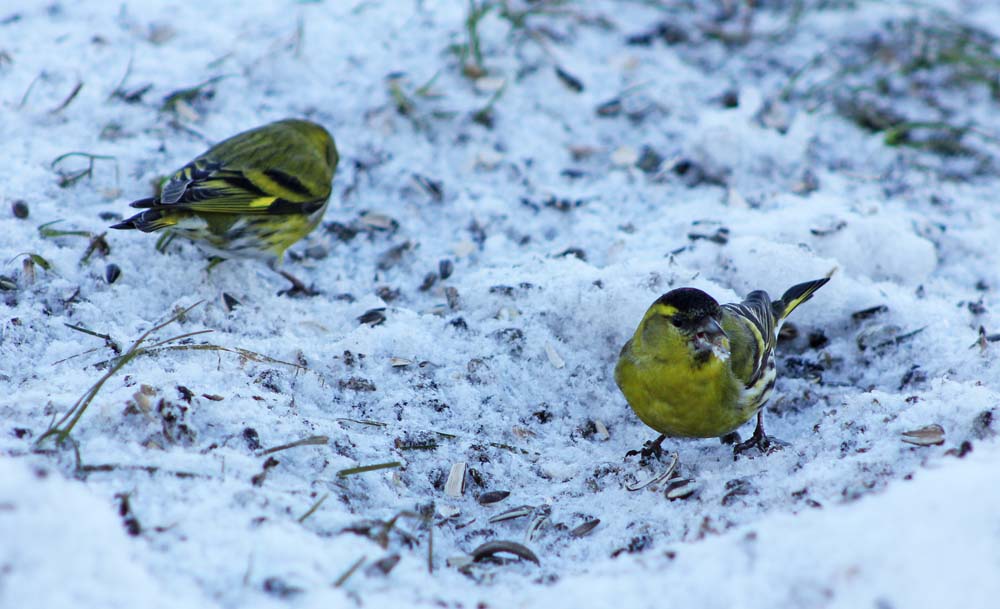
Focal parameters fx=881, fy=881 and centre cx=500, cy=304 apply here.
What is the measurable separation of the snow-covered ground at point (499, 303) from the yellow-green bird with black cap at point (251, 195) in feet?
0.72

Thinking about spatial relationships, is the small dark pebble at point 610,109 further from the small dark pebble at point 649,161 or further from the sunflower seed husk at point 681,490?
the sunflower seed husk at point 681,490

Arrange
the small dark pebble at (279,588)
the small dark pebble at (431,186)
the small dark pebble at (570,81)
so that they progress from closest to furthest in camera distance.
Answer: the small dark pebble at (279,588), the small dark pebble at (431,186), the small dark pebble at (570,81)

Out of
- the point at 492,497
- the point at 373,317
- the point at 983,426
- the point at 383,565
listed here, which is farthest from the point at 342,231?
the point at 983,426

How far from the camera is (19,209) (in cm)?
388

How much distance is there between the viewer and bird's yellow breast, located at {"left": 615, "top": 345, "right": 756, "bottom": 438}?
3.00m

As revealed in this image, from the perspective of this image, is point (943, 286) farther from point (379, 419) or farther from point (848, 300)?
point (379, 419)

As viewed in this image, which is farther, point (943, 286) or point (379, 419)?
point (943, 286)

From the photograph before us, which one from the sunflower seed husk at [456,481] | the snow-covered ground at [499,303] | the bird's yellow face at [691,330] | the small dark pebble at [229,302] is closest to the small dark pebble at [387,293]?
the snow-covered ground at [499,303]

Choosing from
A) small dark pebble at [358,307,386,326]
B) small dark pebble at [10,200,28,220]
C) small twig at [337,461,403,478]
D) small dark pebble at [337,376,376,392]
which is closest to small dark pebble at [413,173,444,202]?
small dark pebble at [358,307,386,326]

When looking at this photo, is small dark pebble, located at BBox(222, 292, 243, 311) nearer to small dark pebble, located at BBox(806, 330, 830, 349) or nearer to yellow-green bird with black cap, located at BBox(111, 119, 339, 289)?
yellow-green bird with black cap, located at BBox(111, 119, 339, 289)

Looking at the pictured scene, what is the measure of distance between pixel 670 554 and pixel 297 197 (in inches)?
102

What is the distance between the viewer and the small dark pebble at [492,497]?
2.95 m

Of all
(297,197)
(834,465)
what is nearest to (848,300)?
(834,465)

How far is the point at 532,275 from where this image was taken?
Answer: 4.06 metres
